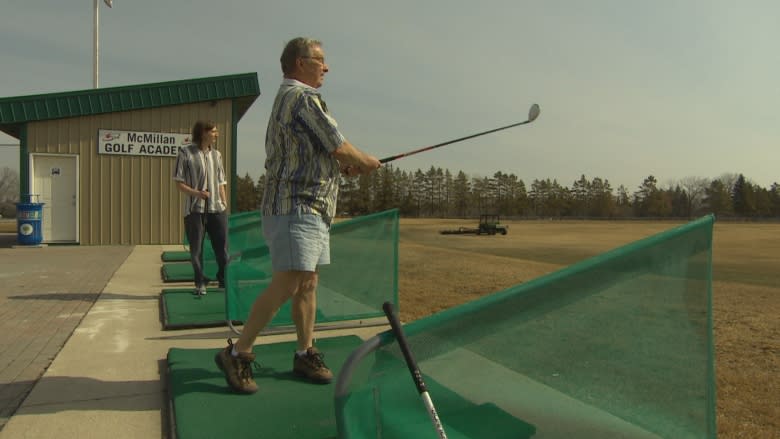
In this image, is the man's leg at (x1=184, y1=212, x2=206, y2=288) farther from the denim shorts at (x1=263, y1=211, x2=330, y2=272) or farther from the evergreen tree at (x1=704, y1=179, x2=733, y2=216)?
the evergreen tree at (x1=704, y1=179, x2=733, y2=216)

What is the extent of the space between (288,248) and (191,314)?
2677 mm

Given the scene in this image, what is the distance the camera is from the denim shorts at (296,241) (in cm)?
275

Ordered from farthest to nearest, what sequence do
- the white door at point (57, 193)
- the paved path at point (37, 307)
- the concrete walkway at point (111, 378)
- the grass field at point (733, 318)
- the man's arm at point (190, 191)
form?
the white door at point (57, 193)
the man's arm at point (190, 191)
the paved path at point (37, 307)
the grass field at point (733, 318)
the concrete walkway at point (111, 378)

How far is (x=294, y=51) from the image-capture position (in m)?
2.94

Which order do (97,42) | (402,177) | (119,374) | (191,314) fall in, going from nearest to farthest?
(119,374) → (191,314) → (97,42) → (402,177)

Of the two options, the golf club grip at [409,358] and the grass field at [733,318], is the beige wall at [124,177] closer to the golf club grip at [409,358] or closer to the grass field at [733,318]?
the grass field at [733,318]

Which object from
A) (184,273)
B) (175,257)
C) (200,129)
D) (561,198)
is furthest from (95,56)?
(561,198)

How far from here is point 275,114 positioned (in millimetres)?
2881

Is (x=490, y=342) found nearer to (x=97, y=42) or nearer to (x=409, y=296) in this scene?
(x=409, y=296)

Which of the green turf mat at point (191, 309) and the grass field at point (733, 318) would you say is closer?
the grass field at point (733, 318)

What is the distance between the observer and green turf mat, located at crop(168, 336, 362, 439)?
239cm

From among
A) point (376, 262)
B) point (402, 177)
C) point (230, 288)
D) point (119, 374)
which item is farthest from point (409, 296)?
point (402, 177)

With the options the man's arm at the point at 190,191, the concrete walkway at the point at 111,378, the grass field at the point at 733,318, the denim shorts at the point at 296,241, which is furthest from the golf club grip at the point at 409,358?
the man's arm at the point at 190,191

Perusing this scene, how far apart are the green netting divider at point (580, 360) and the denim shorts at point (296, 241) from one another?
1.14 metres
